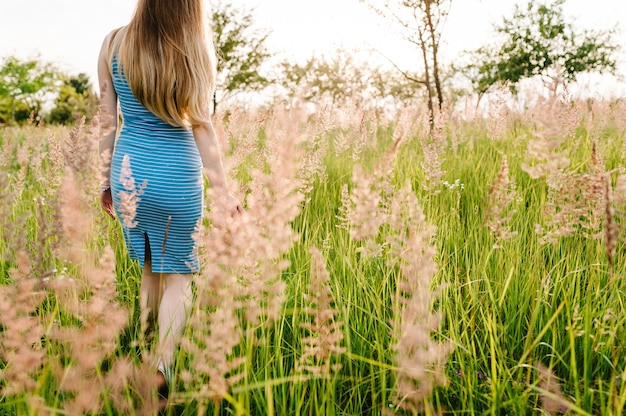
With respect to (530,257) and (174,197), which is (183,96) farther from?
(530,257)

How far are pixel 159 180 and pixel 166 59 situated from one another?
0.55 m

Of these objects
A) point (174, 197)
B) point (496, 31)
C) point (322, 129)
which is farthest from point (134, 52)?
point (496, 31)

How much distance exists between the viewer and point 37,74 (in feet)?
165

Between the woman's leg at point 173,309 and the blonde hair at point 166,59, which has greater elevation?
the blonde hair at point 166,59

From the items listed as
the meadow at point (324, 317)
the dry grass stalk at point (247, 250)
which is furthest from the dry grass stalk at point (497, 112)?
the dry grass stalk at point (247, 250)

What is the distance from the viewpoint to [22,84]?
4809 cm

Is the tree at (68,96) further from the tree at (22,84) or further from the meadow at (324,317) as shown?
the meadow at (324,317)

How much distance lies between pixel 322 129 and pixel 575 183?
2.33 metres

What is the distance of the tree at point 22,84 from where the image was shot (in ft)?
155

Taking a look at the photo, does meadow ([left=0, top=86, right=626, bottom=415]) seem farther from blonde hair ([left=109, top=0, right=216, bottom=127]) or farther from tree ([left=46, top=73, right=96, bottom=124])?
tree ([left=46, top=73, right=96, bottom=124])

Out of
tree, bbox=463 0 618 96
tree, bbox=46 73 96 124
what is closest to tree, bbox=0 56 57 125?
tree, bbox=46 73 96 124

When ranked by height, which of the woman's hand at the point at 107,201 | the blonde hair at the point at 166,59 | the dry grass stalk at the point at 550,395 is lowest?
the dry grass stalk at the point at 550,395

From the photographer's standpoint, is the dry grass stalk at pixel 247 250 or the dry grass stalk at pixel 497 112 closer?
the dry grass stalk at pixel 247 250

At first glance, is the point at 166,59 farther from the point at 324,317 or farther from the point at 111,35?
the point at 324,317
